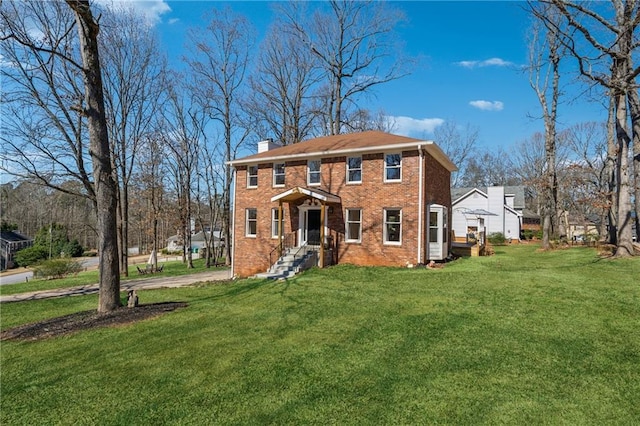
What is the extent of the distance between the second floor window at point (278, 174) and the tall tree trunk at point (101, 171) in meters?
9.06

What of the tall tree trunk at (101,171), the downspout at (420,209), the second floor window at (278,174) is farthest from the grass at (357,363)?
the second floor window at (278,174)

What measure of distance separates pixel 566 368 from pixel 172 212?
26586 mm

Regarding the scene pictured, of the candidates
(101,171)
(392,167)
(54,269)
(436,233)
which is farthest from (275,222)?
(54,269)

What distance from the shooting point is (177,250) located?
152ft

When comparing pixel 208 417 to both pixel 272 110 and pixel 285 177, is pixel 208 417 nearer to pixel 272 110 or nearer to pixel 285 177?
pixel 285 177

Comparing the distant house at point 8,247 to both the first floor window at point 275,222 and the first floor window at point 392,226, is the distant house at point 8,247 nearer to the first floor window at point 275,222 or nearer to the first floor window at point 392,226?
the first floor window at point 275,222

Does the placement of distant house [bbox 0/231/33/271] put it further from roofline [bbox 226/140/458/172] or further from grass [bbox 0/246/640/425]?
grass [bbox 0/246/640/425]

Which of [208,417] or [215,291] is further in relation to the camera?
[215,291]

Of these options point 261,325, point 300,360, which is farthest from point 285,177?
point 300,360

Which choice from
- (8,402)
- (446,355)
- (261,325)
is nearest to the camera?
(8,402)

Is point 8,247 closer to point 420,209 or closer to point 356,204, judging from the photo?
point 356,204

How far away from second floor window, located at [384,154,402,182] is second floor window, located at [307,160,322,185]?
320 cm

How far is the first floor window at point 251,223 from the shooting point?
55.9 feet

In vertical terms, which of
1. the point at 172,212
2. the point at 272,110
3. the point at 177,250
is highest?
the point at 272,110
